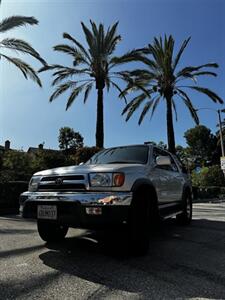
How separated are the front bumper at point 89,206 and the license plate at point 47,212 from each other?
6cm

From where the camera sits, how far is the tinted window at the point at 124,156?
241 inches

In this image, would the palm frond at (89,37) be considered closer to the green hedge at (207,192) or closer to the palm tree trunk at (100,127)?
the palm tree trunk at (100,127)

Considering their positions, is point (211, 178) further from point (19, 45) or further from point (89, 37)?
point (19, 45)

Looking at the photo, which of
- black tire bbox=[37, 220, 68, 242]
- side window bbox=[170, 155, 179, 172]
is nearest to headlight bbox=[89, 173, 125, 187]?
black tire bbox=[37, 220, 68, 242]

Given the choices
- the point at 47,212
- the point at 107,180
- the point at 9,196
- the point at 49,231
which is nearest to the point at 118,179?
the point at 107,180

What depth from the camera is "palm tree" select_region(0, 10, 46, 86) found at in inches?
687

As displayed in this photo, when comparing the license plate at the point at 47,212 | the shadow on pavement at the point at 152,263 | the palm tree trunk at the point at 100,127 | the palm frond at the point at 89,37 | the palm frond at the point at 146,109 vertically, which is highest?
the palm frond at the point at 89,37

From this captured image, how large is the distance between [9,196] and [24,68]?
909cm

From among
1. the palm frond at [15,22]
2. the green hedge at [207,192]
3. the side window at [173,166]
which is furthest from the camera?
the green hedge at [207,192]

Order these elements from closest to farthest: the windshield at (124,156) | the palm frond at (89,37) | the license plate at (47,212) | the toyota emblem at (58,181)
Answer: the license plate at (47,212) < the toyota emblem at (58,181) < the windshield at (124,156) < the palm frond at (89,37)

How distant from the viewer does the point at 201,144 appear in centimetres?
6931

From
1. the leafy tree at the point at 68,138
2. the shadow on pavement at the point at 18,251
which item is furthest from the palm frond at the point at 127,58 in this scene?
the leafy tree at the point at 68,138

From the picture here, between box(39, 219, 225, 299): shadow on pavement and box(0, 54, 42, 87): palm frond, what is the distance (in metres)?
13.9

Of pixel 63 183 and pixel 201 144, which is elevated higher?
pixel 201 144
